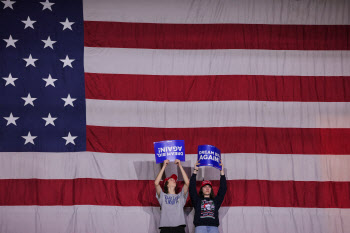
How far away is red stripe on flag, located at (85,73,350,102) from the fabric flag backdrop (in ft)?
0.04

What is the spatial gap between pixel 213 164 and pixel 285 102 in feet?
4.13

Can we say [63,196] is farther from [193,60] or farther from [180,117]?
[193,60]

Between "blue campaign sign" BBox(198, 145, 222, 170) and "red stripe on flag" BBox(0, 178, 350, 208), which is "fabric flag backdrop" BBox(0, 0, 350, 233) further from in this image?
"blue campaign sign" BBox(198, 145, 222, 170)

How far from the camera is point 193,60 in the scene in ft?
15.3

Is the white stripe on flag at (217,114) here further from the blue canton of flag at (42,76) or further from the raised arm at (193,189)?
the raised arm at (193,189)

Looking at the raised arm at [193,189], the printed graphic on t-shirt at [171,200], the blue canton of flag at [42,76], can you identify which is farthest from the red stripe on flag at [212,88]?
the printed graphic on t-shirt at [171,200]

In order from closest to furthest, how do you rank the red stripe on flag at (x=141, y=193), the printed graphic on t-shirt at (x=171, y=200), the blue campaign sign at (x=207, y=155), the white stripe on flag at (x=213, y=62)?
the blue campaign sign at (x=207, y=155), the printed graphic on t-shirt at (x=171, y=200), the red stripe on flag at (x=141, y=193), the white stripe on flag at (x=213, y=62)

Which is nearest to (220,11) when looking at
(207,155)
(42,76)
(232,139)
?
(232,139)

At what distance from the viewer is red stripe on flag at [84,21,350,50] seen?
15.3 feet

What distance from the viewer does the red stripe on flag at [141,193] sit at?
4.41 m

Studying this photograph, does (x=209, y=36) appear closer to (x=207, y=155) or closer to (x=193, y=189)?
(x=207, y=155)

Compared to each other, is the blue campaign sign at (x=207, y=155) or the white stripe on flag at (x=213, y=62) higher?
the white stripe on flag at (x=213, y=62)

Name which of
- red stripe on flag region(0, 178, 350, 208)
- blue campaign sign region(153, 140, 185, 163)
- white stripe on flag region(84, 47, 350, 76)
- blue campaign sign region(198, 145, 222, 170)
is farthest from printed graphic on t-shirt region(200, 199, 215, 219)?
white stripe on flag region(84, 47, 350, 76)

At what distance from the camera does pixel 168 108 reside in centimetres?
460
